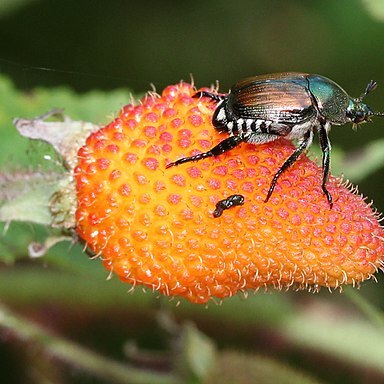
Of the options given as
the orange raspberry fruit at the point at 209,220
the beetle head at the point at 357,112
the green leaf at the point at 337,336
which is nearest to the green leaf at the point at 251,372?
the green leaf at the point at 337,336

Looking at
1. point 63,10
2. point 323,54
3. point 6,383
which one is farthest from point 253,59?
point 6,383

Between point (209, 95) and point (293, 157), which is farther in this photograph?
point (209, 95)

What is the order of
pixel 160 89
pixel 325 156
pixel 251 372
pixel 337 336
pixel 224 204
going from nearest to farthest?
pixel 224 204 → pixel 325 156 → pixel 251 372 → pixel 337 336 → pixel 160 89

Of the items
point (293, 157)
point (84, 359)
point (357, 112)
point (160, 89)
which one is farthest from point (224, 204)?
point (160, 89)

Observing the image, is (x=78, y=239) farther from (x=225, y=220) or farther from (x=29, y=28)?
(x=29, y=28)

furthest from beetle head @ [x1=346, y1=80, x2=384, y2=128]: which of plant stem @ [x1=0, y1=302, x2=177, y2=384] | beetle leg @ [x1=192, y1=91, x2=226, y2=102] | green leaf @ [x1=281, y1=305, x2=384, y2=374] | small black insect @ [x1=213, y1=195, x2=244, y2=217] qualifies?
green leaf @ [x1=281, y1=305, x2=384, y2=374]

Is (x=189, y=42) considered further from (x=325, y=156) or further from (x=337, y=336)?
(x=325, y=156)
